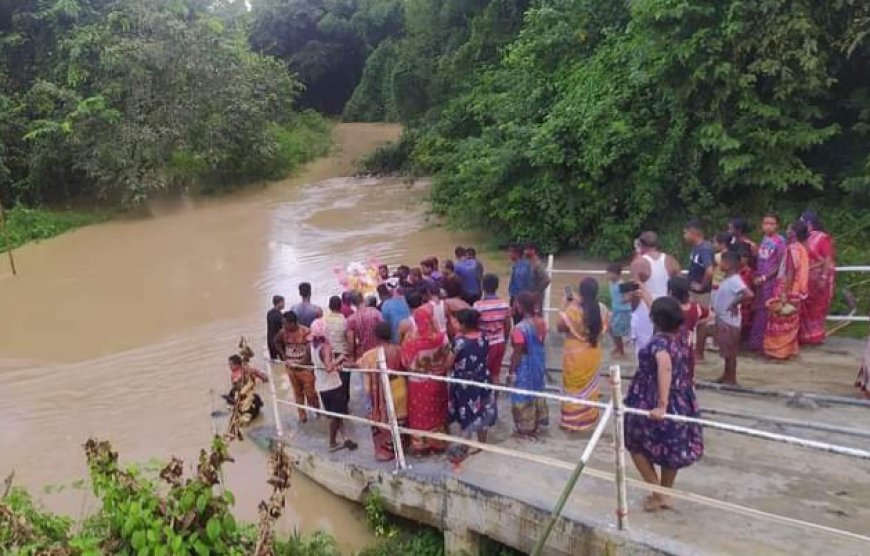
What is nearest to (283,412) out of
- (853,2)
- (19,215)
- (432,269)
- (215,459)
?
(432,269)

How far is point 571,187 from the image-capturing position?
13289 millimetres

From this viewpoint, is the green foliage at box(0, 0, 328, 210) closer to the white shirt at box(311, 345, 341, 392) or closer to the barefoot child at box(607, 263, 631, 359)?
the white shirt at box(311, 345, 341, 392)

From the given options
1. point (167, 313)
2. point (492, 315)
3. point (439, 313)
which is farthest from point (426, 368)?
point (167, 313)

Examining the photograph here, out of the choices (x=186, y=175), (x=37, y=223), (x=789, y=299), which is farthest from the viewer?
(x=186, y=175)

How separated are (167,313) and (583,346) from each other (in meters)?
9.68

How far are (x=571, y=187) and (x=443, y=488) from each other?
8908 mm

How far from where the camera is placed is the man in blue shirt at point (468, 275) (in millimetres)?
8023

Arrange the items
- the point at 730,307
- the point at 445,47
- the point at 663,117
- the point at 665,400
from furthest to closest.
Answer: the point at 445,47 < the point at 663,117 < the point at 730,307 < the point at 665,400

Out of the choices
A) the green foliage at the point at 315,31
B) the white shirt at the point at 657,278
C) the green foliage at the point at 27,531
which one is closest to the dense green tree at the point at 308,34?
the green foliage at the point at 315,31

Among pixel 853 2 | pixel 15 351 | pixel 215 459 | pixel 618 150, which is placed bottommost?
pixel 15 351

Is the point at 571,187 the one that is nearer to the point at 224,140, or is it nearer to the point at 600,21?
the point at 600,21

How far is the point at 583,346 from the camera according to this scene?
5.54m

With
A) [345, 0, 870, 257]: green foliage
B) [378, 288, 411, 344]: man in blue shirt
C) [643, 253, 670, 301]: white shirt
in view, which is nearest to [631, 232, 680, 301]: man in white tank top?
[643, 253, 670, 301]: white shirt

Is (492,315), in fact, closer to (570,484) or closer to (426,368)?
(426,368)
